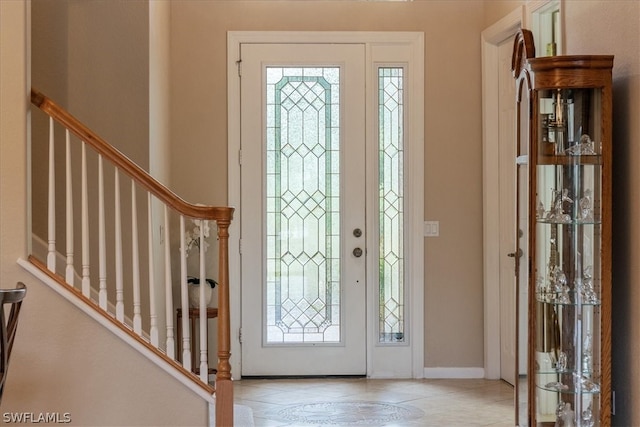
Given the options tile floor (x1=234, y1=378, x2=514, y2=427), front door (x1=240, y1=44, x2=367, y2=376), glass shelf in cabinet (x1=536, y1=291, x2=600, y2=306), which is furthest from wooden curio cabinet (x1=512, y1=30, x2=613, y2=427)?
front door (x1=240, y1=44, x2=367, y2=376)

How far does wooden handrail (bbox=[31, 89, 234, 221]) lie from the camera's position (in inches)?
160

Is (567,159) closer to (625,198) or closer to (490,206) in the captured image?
(625,198)

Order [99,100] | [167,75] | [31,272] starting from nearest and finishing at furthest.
A: [31,272]
[99,100]
[167,75]

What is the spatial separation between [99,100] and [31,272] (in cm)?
168

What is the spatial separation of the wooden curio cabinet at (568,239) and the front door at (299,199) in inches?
85.8

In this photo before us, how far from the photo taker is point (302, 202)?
6465mm

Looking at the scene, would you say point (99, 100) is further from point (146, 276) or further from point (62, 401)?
point (62, 401)

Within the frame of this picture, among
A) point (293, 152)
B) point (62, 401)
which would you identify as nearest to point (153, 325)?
point (62, 401)

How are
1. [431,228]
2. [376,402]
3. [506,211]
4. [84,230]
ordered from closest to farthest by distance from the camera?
[84,230]
[376,402]
[506,211]
[431,228]

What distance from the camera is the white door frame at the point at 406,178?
6.43 metres

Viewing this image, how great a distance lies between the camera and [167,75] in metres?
6.26

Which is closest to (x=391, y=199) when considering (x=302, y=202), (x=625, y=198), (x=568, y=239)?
(x=302, y=202)

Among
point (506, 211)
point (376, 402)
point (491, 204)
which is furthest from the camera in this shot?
point (491, 204)

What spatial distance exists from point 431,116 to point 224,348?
9.45 ft
